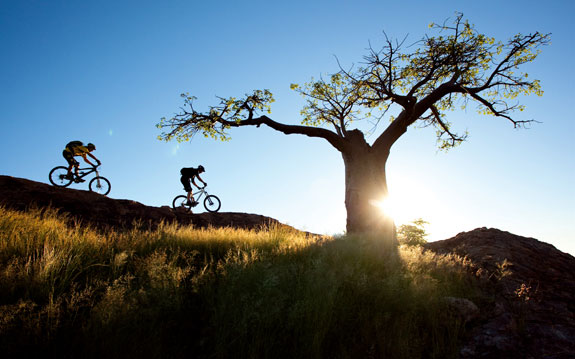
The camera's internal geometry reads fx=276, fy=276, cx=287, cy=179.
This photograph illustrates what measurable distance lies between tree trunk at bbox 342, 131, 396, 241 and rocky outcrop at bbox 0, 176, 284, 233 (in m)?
3.58

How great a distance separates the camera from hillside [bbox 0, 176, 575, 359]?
3.98 meters

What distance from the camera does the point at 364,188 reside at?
11.4m

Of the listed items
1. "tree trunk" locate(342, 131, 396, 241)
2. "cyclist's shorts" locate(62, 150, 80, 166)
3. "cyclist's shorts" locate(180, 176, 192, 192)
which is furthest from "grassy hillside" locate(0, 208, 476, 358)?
"cyclist's shorts" locate(180, 176, 192, 192)

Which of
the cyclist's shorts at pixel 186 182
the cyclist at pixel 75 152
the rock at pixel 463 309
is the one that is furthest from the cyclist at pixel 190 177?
the rock at pixel 463 309

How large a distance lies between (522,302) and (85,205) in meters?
14.4

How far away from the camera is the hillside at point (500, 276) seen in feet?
13.1

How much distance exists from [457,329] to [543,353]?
3.81 feet

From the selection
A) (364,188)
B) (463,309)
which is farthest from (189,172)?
(463,309)

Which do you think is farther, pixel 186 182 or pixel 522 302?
pixel 186 182

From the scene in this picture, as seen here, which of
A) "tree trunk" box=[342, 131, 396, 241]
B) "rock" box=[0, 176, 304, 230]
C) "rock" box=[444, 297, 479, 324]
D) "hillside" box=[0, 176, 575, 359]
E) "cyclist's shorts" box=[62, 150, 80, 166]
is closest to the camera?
"hillside" box=[0, 176, 575, 359]

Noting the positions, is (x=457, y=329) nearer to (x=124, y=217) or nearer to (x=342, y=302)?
(x=342, y=302)

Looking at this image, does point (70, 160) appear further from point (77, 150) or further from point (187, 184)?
point (187, 184)

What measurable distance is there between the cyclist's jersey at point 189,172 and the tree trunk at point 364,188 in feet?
26.9

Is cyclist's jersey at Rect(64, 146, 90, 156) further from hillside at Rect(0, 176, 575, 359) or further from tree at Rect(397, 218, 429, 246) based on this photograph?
tree at Rect(397, 218, 429, 246)
